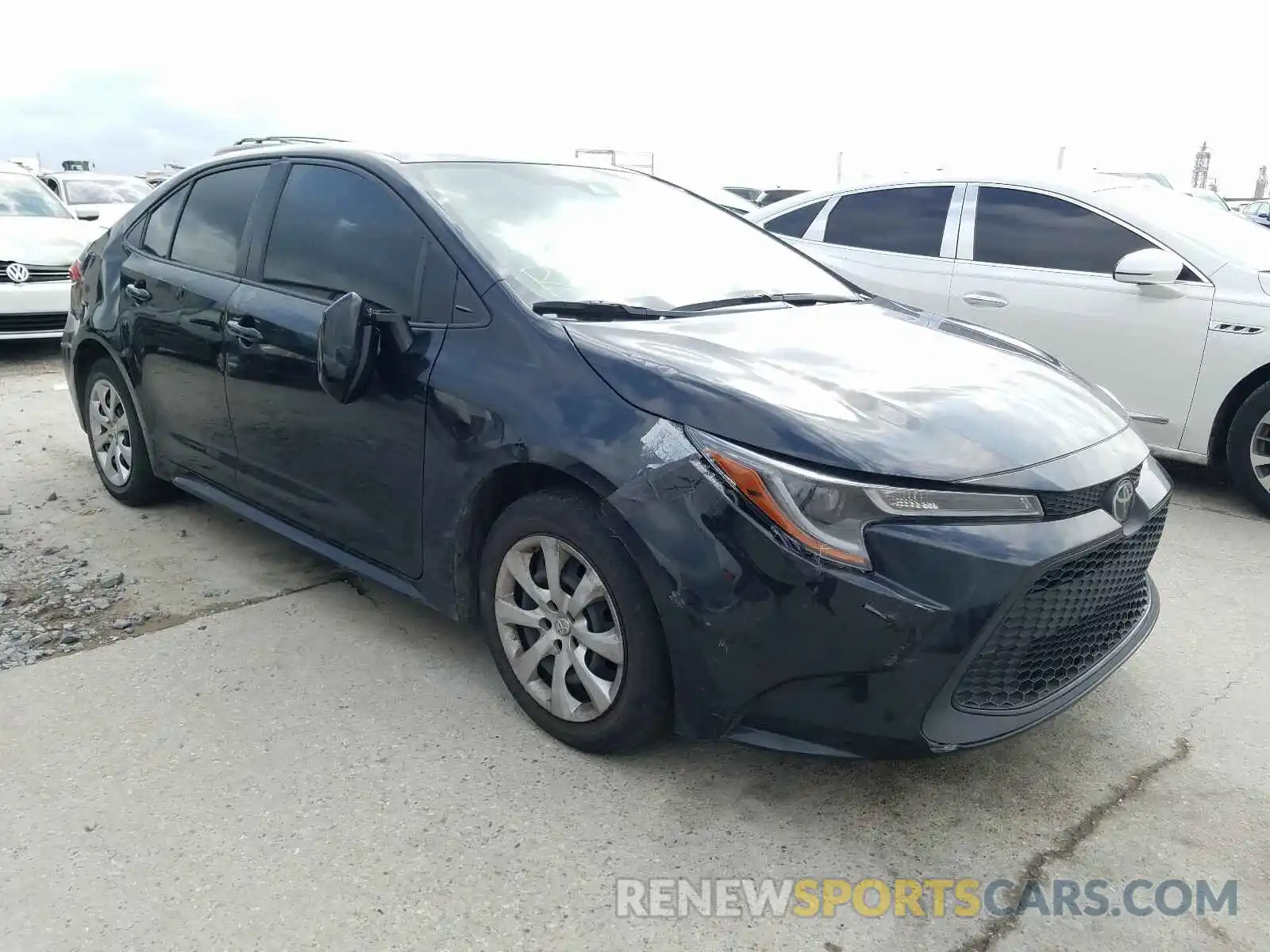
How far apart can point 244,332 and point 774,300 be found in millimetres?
1844

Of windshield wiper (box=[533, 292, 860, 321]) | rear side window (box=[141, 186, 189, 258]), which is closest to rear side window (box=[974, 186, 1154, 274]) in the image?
windshield wiper (box=[533, 292, 860, 321])

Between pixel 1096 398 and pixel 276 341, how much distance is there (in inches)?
103

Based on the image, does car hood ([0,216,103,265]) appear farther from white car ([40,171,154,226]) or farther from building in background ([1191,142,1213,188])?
building in background ([1191,142,1213,188])

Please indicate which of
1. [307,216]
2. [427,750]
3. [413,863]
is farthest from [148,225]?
[413,863]

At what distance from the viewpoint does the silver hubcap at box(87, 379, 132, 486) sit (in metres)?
4.54

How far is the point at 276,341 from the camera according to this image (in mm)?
3371

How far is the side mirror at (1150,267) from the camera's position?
4.71m

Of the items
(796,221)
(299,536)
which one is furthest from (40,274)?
(299,536)

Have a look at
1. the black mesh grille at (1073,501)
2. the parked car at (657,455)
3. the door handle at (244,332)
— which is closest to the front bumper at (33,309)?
the parked car at (657,455)

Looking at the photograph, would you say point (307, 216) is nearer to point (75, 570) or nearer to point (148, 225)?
point (148, 225)

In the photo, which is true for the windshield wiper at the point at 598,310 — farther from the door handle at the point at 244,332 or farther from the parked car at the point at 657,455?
the door handle at the point at 244,332

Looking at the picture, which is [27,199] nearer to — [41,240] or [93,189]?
[41,240]

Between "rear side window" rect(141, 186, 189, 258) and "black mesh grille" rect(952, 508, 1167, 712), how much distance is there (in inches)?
141

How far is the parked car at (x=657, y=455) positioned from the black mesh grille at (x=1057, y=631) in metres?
0.01
